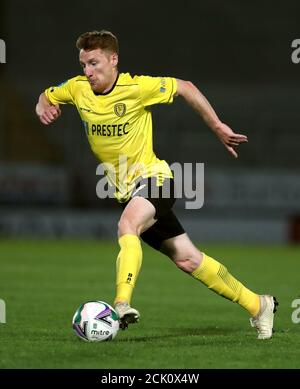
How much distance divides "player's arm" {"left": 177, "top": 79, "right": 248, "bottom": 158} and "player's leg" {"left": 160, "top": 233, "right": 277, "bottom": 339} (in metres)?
0.76

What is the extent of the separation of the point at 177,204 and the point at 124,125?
47.6 ft

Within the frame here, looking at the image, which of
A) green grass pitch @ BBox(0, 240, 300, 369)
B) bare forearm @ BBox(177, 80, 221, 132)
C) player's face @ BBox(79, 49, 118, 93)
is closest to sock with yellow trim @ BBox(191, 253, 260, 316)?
green grass pitch @ BBox(0, 240, 300, 369)


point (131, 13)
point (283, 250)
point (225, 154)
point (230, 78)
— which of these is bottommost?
point (283, 250)

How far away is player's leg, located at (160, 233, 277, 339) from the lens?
24.1ft

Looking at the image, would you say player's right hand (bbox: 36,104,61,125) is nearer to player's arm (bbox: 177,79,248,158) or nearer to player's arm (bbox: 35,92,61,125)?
player's arm (bbox: 35,92,61,125)

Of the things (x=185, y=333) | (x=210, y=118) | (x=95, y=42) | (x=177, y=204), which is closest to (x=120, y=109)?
(x=95, y=42)

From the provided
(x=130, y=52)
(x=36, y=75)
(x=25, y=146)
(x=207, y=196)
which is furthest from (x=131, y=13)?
(x=207, y=196)

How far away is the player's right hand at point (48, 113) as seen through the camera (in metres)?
7.39

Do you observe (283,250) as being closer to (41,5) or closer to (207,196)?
(207,196)

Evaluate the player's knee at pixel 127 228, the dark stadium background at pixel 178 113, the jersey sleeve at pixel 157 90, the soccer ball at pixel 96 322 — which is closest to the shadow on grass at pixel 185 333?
the soccer ball at pixel 96 322

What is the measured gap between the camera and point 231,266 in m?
15.3

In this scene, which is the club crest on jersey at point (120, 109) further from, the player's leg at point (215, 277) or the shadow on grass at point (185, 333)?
the shadow on grass at point (185, 333)

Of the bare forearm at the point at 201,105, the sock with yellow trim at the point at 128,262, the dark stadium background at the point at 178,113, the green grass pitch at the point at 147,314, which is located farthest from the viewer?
the dark stadium background at the point at 178,113

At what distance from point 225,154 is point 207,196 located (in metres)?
2.64
